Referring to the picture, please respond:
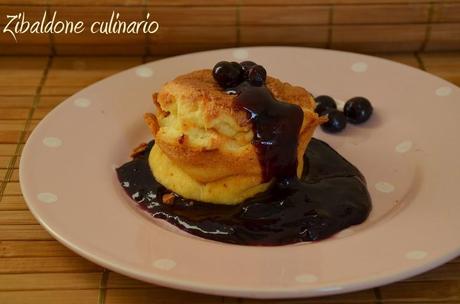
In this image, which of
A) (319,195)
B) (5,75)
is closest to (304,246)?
(319,195)

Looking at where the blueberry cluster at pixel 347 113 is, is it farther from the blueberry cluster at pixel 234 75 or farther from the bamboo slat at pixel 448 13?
the bamboo slat at pixel 448 13

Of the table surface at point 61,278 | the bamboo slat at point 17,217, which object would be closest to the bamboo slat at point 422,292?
the table surface at point 61,278

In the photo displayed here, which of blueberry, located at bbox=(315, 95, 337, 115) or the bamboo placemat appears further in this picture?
the bamboo placemat

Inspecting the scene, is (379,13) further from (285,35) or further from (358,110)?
(358,110)

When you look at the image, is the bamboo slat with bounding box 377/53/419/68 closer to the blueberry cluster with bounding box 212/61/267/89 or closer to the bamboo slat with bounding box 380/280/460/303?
the blueberry cluster with bounding box 212/61/267/89

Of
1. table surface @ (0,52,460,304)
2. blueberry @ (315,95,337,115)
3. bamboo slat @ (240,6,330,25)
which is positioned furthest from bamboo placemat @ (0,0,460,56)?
table surface @ (0,52,460,304)

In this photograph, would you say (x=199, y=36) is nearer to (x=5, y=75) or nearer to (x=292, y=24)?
(x=292, y=24)
